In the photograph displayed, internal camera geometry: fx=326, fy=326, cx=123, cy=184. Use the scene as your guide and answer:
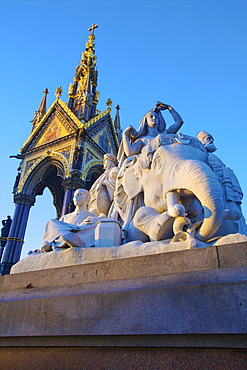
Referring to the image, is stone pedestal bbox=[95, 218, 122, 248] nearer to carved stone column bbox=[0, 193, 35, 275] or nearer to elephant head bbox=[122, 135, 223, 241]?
elephant head bbox=[122, 135, 223, 241]

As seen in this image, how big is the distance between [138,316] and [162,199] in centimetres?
144

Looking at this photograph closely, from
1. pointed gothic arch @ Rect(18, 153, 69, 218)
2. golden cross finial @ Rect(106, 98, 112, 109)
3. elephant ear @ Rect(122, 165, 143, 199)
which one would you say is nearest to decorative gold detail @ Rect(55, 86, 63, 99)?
golden cross finial @ Rect(106, 98, 112, 109)

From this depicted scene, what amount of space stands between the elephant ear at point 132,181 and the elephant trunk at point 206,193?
819mm

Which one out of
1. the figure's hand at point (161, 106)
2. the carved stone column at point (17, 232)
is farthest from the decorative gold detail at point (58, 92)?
the figure's hand at point (161, 106)

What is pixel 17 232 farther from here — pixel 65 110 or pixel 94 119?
pixel 94 119

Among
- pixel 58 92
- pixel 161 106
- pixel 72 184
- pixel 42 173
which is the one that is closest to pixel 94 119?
pixel 58 92

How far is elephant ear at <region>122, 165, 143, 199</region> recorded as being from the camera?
357 cm

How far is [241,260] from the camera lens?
1.96 meters

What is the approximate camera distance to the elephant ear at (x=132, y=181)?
11.7 feet

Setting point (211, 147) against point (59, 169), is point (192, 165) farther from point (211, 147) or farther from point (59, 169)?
point (59, 169)

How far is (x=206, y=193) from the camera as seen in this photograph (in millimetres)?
2564

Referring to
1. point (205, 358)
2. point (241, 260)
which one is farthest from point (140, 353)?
point (241, 260)

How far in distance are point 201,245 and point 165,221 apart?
519 mm

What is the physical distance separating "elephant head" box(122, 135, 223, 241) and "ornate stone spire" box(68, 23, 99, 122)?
63.2 ft
